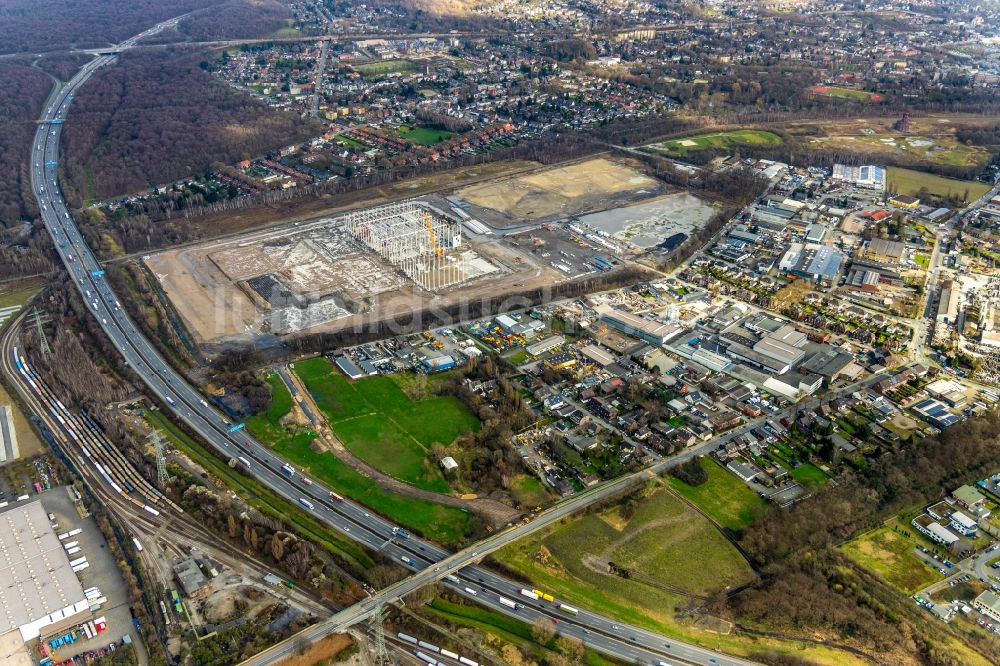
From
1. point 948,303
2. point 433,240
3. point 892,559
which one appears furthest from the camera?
point 433,240

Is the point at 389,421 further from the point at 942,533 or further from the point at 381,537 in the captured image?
the point at 942,533

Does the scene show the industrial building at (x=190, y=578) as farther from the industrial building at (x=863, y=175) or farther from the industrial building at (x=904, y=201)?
the industrial building at (x=863, y=175)

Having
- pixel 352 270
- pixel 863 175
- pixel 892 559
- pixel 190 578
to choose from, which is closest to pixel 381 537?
pixel 190 578

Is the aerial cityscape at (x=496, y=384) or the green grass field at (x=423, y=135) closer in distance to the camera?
the aerial cityscape at (x=496, y=384)

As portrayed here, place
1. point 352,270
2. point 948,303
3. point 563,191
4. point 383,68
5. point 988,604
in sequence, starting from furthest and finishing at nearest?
point 383,68, point 563,191, point 352,270, point 948,303, point 988,604

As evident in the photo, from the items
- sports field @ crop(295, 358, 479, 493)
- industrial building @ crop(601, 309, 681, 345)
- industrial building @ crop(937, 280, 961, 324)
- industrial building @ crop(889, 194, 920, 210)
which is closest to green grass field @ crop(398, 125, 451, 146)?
industrial building @ crop(601, 309, 681, 345)

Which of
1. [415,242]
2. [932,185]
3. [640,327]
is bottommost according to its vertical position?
[640,327]

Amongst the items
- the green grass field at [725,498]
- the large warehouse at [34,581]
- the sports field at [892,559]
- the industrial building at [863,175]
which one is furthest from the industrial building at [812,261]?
the large warehouse at [34,581]
